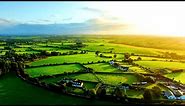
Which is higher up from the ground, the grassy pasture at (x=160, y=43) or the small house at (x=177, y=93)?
the grassy pasture at (x=160, y=43)

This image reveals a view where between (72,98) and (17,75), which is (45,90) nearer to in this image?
(72,98)

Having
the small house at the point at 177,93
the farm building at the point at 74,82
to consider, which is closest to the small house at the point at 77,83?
the farm building at the point at 74,82

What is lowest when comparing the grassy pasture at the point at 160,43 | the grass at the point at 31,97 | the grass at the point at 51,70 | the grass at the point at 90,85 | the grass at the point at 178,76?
the grass at the point at 31,97

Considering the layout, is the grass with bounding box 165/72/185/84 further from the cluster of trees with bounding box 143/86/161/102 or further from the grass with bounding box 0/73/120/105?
the grass with bounding box 0/73/120/105

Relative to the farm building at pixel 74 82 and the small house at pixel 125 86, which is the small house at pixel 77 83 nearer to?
the farm building at pixel 74 82

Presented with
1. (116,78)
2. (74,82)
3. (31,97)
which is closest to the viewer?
(31,97)

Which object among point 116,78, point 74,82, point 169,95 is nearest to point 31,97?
point 74,82

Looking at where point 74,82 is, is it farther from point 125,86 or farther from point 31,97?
point 31,97

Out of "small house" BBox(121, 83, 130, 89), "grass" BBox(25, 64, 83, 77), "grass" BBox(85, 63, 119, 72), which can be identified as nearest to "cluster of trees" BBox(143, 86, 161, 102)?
"small house" BBox(121, 83, 130, 89)
